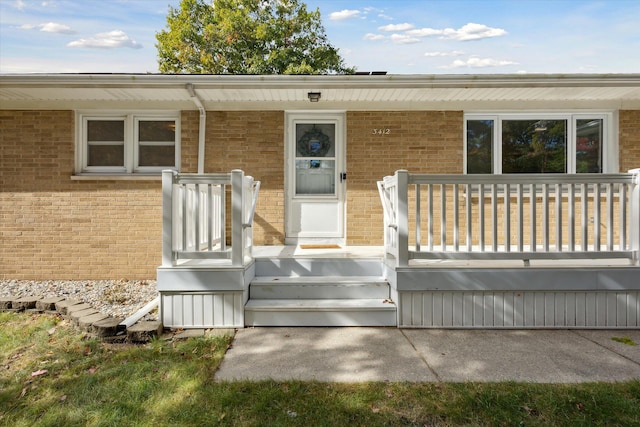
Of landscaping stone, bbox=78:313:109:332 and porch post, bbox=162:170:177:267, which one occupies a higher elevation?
porch post, bbox=162:170:177:267

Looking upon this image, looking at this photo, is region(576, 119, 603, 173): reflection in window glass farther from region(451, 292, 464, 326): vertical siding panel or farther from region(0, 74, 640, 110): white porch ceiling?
region(451, 292, 464, 326): vertical siding panel

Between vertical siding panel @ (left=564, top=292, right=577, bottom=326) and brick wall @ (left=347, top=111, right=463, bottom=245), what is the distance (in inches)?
100

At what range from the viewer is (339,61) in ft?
66.1

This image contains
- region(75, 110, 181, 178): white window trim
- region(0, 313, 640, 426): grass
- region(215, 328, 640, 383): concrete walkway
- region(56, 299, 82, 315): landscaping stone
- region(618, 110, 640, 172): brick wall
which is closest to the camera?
region(0, 313, 640, 426): grass

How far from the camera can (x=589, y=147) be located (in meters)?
6.00

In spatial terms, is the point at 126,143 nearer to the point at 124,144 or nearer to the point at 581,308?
the point at 124,144

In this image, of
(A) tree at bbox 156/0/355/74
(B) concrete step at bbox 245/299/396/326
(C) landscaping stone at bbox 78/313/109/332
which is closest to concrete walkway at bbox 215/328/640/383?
(B) concrete step at bbox 245/299/396/326

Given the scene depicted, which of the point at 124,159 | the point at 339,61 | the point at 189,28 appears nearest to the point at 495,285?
the point at 124,159

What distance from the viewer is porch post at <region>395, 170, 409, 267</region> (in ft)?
12.8

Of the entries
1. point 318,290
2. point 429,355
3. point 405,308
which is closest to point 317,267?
point 318,290

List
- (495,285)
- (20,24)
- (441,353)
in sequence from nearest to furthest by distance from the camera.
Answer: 1. (441,353)
2. (495,285)
3. (20,24)

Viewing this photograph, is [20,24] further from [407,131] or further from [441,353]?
[441,353]

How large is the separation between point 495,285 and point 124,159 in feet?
18.4

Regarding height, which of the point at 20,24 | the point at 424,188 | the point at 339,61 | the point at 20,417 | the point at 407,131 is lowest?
the point at 20,417
